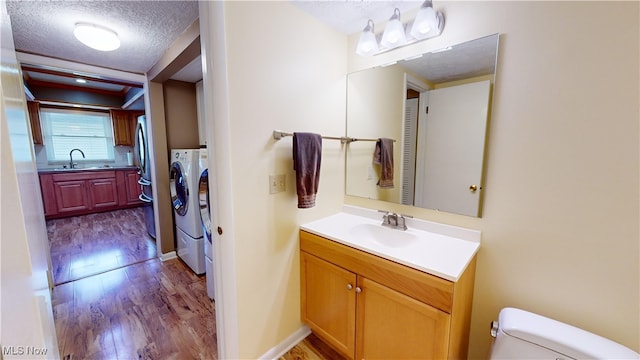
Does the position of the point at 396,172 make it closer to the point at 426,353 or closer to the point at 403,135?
the point at 403,135

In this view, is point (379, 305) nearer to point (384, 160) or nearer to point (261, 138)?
point (384, 160)

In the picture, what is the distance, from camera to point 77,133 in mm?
4750

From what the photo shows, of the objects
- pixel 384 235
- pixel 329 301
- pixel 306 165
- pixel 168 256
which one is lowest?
pixel 168 256

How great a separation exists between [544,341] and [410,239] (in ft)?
2.24

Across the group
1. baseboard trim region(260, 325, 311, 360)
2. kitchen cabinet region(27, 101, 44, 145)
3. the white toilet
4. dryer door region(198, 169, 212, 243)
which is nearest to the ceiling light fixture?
the white toilet

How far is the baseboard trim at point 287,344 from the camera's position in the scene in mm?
1538

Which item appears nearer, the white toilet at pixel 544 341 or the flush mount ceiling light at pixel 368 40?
the white toilet at pixel 544 341

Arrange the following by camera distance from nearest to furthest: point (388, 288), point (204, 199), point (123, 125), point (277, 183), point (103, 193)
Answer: point (388, 288) → point (277, 183) → point (204, 199) → point (103, 193) → point (123, 125)

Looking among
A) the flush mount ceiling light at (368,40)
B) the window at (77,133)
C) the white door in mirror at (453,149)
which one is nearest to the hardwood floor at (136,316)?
the white door in mirror at (453,149)

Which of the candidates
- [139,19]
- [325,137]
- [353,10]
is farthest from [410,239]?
[139,19]

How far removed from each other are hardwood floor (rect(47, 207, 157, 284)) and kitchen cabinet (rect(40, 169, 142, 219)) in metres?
0.19

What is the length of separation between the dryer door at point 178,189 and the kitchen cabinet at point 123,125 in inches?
135

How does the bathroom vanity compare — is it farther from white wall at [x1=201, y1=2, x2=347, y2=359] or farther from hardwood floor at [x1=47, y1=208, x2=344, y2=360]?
hardwood floor at [x1=47, y1=208, x2=344, y2=360]

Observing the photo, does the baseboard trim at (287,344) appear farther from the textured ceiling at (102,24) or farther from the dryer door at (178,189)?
the textured ceiling at (102,24)
